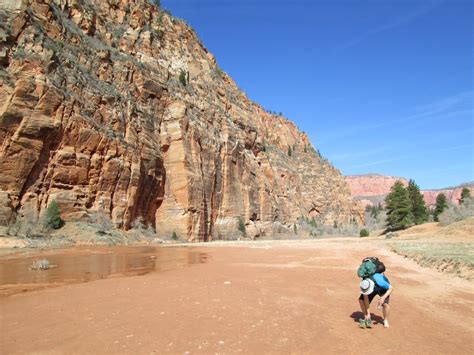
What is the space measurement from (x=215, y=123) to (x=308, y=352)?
56.8 meters

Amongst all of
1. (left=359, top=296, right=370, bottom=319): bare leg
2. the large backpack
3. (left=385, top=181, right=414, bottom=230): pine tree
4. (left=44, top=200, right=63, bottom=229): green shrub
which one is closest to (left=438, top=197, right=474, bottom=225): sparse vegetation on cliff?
(left=385, top=181, right=414, bottom=230): pine tree

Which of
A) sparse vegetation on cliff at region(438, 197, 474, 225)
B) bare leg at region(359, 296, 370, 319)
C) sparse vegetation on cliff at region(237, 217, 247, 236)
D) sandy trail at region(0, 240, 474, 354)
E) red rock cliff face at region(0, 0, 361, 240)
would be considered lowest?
sandy trail at region(0, 240, 474, 354)

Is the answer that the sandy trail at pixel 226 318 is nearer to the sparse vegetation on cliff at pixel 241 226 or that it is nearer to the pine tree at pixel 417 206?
the sparse vegetation on cliff at pixel 241 226

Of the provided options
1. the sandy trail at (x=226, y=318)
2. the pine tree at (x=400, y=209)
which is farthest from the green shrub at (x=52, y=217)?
the pine tree at (x=400, y=209)

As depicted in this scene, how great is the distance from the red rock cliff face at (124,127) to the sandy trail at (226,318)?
23645mm

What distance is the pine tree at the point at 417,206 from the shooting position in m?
57.0

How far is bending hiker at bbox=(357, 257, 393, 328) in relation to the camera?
687 cm

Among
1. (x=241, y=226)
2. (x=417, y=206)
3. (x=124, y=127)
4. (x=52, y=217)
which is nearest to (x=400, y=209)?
(x=417, y=206)

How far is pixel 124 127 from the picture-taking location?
1642 inches

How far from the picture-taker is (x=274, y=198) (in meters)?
73.9

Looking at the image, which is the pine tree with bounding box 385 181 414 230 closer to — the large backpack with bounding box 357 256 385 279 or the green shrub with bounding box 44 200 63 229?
the green shrub with bounding box 44 200 63 229

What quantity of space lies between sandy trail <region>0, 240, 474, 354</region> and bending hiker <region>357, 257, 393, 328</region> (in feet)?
0.89

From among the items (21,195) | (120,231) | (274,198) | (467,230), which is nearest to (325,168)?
(274,198)

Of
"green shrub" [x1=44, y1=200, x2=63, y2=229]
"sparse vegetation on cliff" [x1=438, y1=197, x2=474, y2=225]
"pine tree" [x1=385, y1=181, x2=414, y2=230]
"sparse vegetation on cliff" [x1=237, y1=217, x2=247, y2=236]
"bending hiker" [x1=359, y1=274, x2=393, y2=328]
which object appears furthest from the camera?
"sparse vegetation on cliff" [x1=237, y1=217, x2=247, y2=236]
